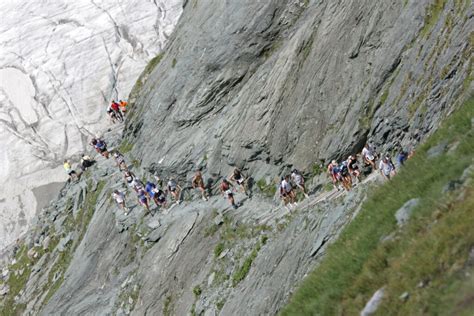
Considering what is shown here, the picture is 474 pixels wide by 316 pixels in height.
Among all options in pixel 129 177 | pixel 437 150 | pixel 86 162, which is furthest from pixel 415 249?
pixel 86 162

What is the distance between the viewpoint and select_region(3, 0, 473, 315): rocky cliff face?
27.5 metres

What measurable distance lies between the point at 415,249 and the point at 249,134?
965 inches

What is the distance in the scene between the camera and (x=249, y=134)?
118 ft

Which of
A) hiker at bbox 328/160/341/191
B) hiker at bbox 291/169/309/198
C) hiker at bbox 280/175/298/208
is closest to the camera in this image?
hiker at bbox 328/160/341/191

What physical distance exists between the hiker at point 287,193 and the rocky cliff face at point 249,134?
85cm

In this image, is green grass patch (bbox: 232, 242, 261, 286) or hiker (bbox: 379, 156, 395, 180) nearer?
hiker (bbox: 379, 156, 395, 180)

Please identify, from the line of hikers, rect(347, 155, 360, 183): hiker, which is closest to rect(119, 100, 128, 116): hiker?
the line of hikers

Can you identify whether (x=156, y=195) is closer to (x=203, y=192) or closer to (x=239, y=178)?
(x=203, y=192)

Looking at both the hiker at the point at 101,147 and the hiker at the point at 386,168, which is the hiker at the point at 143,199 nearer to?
the hiker at the point at 101,147

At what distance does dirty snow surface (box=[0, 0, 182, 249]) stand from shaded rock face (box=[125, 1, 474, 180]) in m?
20.2

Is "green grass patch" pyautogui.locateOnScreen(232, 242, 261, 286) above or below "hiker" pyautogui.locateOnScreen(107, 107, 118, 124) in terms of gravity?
below

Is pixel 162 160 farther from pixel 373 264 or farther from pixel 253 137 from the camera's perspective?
pixel 373 264

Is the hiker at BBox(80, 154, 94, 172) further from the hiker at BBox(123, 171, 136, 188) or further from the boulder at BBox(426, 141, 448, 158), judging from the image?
the boulder at BBox(426, 141, 448, 158)

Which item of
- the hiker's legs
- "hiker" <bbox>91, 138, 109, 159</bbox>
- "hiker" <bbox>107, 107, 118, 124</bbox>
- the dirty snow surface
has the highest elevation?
the dirty snow surface
